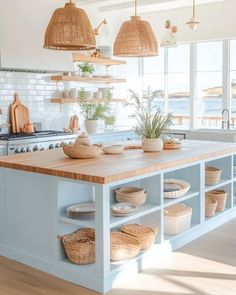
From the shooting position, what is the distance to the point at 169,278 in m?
3.55

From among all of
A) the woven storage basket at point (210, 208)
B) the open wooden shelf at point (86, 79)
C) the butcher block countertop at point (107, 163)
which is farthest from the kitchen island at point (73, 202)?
the open wooden shelf at point (86, 79)

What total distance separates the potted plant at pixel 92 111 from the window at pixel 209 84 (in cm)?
167

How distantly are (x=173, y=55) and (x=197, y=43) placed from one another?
1.74 feet

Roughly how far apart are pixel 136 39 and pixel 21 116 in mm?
2749

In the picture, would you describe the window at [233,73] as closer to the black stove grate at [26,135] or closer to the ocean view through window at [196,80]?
the ocean view through window at [196,80]

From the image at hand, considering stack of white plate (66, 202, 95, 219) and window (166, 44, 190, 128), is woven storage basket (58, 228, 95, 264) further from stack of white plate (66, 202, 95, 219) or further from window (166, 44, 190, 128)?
window (166, 44, 190, 128)

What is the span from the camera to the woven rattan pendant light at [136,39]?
441 centimetres

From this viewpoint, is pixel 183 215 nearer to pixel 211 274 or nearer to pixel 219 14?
pixel 211 274

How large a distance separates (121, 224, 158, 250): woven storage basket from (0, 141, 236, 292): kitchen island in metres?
0.08

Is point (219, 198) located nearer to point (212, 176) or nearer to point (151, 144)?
point (212, 176)

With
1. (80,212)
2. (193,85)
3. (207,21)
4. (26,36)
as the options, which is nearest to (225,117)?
(193,85)

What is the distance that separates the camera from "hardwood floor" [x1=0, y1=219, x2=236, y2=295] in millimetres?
3320

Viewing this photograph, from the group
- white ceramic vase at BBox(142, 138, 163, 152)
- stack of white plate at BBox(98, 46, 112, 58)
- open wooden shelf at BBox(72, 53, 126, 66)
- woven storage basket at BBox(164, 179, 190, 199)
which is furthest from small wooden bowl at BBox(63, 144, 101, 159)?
stack of white plate at BBox(98, 46, 112, 58)

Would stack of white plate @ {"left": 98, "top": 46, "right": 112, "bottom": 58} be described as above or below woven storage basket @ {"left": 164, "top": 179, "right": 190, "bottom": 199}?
above
